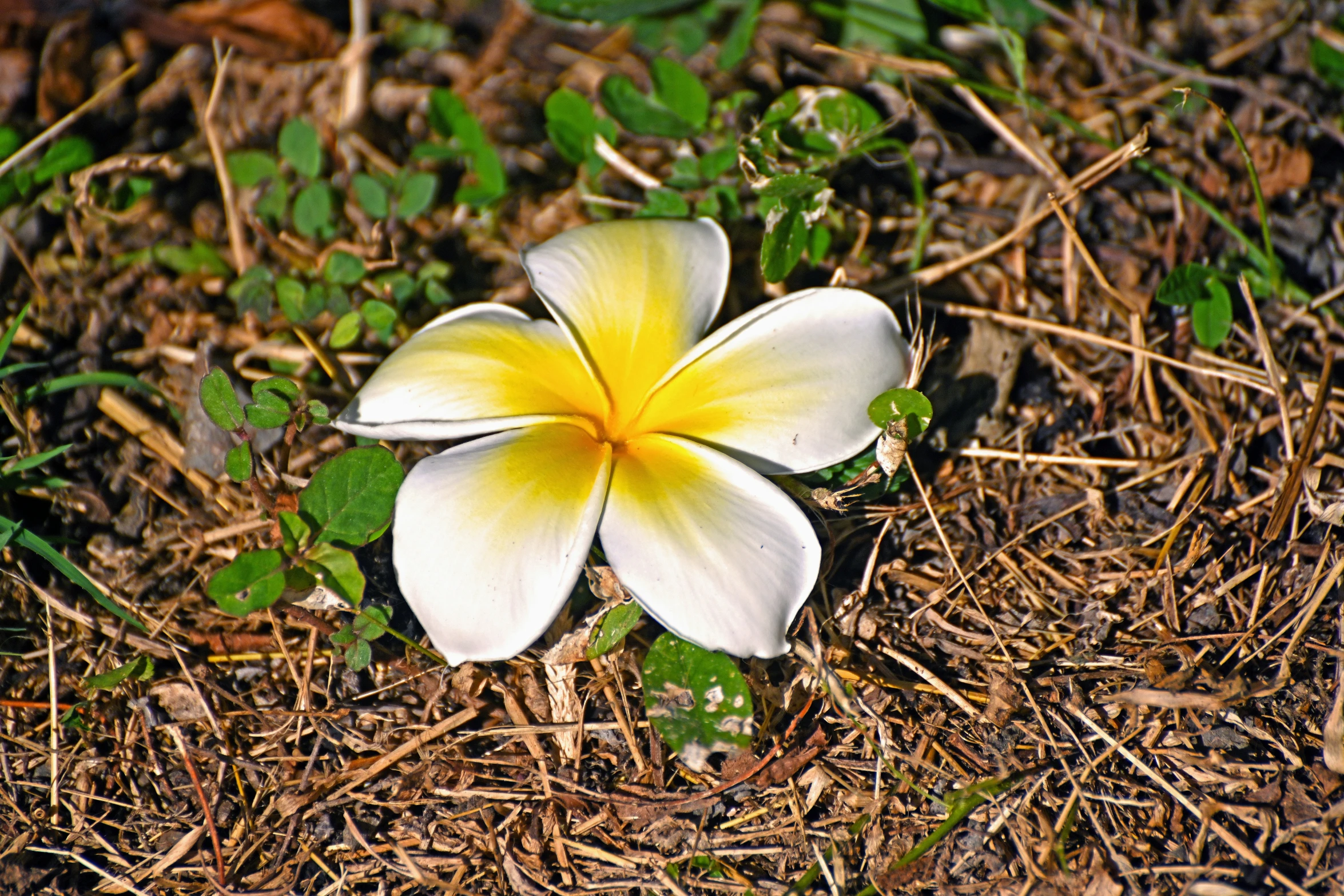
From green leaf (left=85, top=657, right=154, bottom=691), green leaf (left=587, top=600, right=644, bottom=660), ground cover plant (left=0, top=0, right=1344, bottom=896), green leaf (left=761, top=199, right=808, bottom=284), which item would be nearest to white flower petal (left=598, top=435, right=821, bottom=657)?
ground cover plant (left=0, top=0, right=1344, bottom=896)

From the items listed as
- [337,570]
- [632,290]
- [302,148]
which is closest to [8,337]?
[302,148]

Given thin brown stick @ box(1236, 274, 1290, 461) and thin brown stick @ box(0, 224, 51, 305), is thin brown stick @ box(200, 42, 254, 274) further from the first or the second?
thin brown stick @ box(1236, 274, 1290, 461)

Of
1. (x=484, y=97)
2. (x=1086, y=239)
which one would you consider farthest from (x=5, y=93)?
(x=1086, y=239)

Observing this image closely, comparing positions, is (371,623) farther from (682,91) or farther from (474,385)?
(682,91)

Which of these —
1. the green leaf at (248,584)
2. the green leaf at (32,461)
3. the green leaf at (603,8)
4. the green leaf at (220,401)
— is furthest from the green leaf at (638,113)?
the green leaf at (32,461)

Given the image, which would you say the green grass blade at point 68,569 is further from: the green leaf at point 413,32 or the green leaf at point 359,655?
the green leaf at point 413,32

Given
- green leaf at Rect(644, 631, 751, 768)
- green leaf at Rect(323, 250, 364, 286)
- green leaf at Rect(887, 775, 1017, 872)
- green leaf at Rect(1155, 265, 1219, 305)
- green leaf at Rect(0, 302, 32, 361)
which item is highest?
green leaf at Rect(0, 302, 32, 361)
